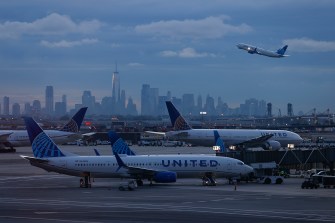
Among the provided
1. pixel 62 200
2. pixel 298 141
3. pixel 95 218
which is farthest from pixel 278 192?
pixel 298 141

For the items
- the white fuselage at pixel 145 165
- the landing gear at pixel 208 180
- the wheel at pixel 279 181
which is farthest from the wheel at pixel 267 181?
the landing gear at pixel 208 180

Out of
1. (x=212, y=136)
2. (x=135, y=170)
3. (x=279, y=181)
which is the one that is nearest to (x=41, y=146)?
(x=135, y=170)

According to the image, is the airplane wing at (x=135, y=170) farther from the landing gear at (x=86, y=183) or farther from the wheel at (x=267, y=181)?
the wheel at (x=267, y=181)

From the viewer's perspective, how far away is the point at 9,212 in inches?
1652

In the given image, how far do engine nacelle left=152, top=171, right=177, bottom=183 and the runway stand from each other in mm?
605

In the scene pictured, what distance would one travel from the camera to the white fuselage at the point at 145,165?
2586 inches

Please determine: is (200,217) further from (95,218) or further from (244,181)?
(244,181)

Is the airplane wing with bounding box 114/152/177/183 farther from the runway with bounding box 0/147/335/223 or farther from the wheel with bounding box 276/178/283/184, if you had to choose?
the wheel with bounding box 276/178/283/184

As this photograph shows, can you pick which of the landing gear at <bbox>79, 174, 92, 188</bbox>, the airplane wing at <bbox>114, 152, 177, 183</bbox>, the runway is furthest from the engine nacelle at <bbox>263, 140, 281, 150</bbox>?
the landing gear at <bbox>79, 174, 92, 188</bbox>

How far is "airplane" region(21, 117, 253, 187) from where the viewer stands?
215ft

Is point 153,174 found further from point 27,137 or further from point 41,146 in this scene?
point 27,137

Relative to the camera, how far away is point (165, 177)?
65625mm

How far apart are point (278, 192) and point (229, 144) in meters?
65.5

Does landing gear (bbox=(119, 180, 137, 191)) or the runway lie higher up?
landing gear (bbox=(119, 180, 137, 191))
